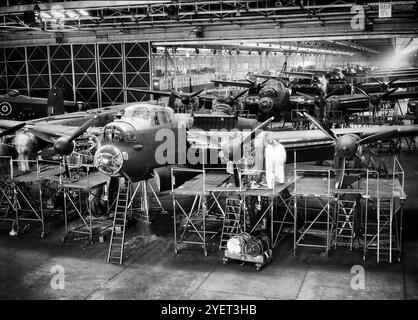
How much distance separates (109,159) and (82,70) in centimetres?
2982

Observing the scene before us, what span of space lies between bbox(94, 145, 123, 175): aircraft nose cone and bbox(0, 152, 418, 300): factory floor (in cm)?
349

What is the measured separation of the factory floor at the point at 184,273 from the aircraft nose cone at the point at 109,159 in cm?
349

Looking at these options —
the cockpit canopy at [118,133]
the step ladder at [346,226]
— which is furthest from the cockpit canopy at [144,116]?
the step ladder at [346,226]

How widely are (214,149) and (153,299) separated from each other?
904 centimetres

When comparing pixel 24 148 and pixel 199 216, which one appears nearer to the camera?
pixel 199 216

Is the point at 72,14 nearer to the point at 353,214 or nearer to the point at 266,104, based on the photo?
the point at 266,104

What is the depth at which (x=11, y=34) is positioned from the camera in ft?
154

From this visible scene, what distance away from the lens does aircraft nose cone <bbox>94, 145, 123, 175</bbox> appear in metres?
18.8

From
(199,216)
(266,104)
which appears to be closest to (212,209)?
(199,216)

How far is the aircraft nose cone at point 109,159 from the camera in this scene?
61.5ft

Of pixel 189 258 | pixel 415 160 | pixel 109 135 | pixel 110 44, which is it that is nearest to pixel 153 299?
pixel 189 258

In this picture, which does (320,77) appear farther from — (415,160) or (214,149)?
(214,149)

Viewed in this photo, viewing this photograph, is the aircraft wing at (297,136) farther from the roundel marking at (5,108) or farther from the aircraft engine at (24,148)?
the roundel marking at (5,108)

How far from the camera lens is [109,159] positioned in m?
18.8
